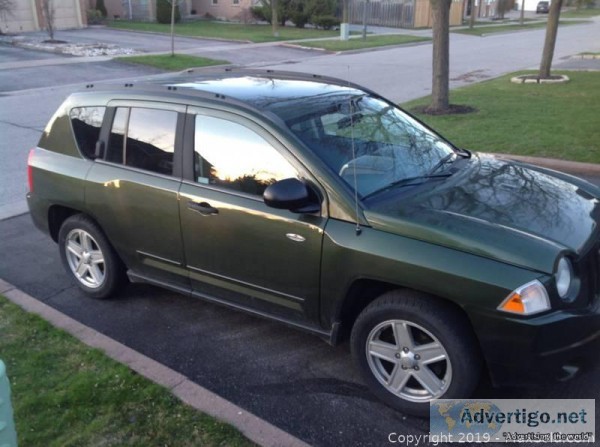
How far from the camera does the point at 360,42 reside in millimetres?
30297

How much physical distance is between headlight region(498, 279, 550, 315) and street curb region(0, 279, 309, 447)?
1296 millimetres

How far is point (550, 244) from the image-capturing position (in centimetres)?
328

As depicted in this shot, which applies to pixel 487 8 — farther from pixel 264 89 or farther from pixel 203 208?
pixel 203 208

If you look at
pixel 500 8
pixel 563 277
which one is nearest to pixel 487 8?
pixel 500 8

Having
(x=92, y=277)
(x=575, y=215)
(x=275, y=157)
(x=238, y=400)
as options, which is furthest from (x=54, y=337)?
(x=575, y=215)

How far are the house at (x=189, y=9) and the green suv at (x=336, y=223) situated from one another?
37515mm

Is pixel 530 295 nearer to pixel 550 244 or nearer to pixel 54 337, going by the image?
pixel 550 244

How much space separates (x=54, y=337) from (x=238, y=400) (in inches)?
60.3

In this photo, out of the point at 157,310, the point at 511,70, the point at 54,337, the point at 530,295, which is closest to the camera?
the point at 530,295

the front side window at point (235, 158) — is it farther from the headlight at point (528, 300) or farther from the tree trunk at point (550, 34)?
the tree trunk at point (550, 34)

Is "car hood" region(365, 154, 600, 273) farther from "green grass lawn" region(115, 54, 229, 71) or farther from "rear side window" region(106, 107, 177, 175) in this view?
"green grass lawn" region(115, 54, 229, 71)

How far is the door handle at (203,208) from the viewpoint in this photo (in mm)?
4074

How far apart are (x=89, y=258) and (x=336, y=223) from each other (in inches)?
95.1

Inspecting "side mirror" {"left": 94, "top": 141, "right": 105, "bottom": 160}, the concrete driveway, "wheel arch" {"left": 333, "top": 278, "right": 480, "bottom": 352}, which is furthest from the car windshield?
"side mirror" {"left": 94, "top": 141, "right": 105, "bottom": 160}
